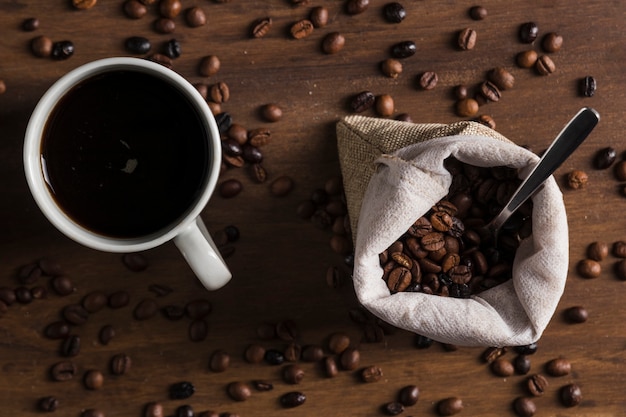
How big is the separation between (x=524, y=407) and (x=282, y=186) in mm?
572

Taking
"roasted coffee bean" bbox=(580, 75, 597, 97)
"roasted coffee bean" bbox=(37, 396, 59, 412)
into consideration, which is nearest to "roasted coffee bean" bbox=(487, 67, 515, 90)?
"roasted coffee bean" bbox=(580, 75, 597, 97)

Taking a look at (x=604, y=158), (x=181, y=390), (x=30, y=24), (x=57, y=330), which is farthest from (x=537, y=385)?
(x=30, y=24)

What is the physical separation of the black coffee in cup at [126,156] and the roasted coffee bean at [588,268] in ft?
2.25

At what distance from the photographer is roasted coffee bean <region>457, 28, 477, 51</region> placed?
134 centimetres

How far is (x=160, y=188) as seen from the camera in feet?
3.86

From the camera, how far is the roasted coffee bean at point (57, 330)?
1350 millimetres

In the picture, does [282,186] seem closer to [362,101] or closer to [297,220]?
[297,220]

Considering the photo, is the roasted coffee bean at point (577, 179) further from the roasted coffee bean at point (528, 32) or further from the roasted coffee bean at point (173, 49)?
the roasted coffee bean at point (173, 49)

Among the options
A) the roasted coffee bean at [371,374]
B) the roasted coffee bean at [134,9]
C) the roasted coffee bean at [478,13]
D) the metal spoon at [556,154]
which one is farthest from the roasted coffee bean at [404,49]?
the roasted coffee bean at [371,374]

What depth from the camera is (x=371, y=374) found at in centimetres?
136

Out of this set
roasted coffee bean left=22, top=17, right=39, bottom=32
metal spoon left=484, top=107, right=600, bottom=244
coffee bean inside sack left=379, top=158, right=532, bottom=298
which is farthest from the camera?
roasted coffee bean left=22, top=17, right=39, bottom=32

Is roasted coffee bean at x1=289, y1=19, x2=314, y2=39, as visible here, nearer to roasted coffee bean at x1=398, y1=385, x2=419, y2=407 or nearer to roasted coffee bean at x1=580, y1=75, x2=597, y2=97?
roasted coffee bean at x1=580, y1=75, x2=597, y2=97

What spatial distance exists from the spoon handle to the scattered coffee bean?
2.48ft

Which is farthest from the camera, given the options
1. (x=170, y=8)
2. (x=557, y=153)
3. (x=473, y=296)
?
(x=170, y=8)
